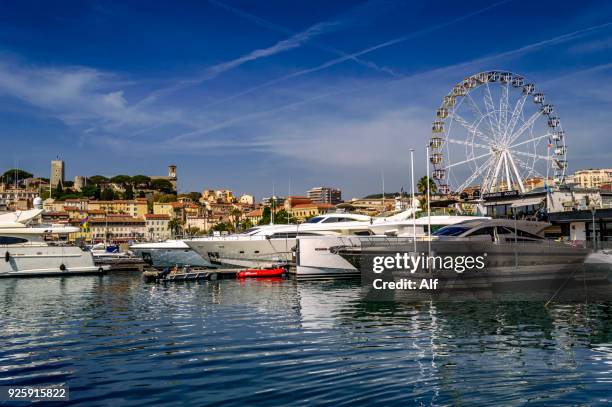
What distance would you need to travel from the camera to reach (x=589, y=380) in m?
10.6

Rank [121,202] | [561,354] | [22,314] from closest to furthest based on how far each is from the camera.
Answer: [561,354] → [22,314] → [121,202]

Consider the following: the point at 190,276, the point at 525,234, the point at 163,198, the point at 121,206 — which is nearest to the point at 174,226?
the point at 121,206

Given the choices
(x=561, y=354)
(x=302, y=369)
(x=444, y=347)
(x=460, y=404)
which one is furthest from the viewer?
(x=444, y=347)

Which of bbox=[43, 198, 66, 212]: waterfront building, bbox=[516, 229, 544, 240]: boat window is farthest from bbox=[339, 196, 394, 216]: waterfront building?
bbox=[43, 198, 66, 212]: waterfront building

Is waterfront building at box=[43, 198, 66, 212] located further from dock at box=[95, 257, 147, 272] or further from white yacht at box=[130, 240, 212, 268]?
white yacht at box=[130, 240, 212, 268]

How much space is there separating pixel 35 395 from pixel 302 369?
204 inches

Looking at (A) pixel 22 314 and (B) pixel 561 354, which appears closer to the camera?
(B) pixel 561 354

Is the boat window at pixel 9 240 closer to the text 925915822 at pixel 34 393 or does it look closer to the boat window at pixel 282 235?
the boat window at pixel 282 235

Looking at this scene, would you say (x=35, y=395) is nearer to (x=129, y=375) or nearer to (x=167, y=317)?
(x=129, y=375)

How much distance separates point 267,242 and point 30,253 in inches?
700

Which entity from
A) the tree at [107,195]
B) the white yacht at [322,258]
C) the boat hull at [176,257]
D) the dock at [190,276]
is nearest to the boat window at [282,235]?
the dock at [190,276]

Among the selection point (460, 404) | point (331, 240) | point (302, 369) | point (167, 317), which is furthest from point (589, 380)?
point (331, 240)

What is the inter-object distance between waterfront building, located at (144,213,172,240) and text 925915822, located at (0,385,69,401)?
134434mm

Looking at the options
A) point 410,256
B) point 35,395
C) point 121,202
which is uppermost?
point 121,202
